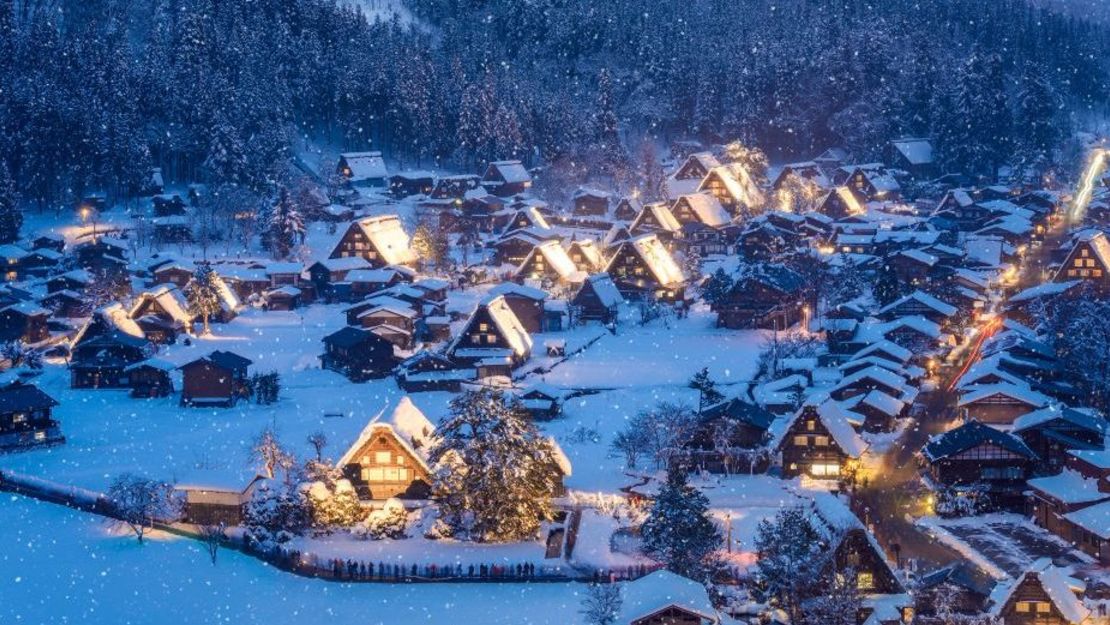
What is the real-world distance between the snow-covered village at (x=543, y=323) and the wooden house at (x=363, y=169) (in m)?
0.49

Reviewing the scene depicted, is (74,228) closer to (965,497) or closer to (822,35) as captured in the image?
(965,497)

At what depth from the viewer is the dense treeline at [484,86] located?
6719 centimetres

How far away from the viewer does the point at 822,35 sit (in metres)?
97.1

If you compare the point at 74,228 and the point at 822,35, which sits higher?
the point at 822,35

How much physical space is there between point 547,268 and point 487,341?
12.5 meters

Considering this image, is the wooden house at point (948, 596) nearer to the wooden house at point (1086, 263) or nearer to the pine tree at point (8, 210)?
the wooden house at point (1086, 263)

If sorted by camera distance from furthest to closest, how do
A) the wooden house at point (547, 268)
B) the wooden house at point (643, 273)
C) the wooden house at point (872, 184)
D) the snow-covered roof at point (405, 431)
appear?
the wooden house at point (872, 184) → the wooden house at point (547, 268) → the wooden house at point (643, 273) → the snow-covered roof at point (405, 431)

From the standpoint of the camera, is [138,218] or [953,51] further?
[953,51]

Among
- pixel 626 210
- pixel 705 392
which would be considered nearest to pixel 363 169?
pixel 626 210

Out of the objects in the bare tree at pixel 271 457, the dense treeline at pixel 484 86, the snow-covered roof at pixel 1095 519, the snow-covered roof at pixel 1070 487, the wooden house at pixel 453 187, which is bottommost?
the snow-covered roof at pixel 1095 519

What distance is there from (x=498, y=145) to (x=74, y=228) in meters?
25.1

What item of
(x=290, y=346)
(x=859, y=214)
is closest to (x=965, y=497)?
(x=290, y=346)

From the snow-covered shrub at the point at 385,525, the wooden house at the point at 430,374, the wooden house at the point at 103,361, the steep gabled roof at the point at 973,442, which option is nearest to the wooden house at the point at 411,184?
the wooden house at the point at 103,361

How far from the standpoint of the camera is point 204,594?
2572 centimetres
